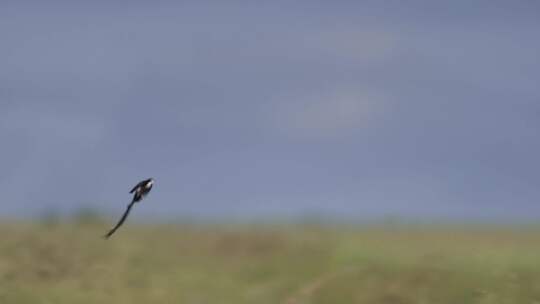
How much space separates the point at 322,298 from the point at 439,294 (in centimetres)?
255

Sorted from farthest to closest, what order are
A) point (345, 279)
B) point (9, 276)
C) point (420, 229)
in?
point (420, 229) < point (345, 279) < point (9, 276)

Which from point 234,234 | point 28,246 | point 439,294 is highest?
point 234,234

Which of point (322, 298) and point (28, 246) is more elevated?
point (28, 246)

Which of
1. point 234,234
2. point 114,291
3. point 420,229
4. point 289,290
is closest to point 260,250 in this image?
point 234,234

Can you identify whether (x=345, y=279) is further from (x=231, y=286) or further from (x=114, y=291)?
(x=114, y=291)

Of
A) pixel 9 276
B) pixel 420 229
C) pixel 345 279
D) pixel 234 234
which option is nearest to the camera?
pixel 9 276

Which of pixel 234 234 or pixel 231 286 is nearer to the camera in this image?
pixel 231 286

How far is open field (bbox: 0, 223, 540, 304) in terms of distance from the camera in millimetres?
24453

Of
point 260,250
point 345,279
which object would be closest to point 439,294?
point 345,279

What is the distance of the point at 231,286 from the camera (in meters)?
27.6

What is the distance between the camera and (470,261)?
27.5 metres

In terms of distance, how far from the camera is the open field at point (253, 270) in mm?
24453

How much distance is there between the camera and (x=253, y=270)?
97.0 feet

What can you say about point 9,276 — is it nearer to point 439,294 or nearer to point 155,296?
point 155,296
